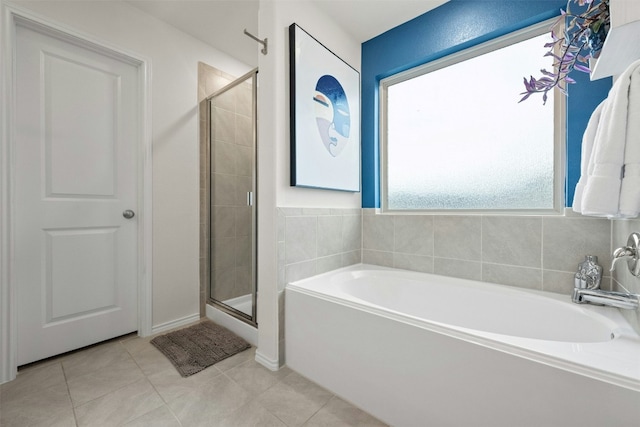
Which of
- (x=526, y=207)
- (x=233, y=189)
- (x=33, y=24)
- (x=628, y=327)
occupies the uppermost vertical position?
(x=33, y=24)

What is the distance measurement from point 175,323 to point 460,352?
2.11 meters

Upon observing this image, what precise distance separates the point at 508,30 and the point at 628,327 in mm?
1661

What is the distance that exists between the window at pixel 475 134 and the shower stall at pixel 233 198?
3.54 ft

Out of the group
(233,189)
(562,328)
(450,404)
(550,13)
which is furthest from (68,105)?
(562,328)

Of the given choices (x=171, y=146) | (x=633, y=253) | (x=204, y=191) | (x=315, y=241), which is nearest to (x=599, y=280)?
(x=633, y=253)

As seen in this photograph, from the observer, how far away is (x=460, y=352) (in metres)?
0.97

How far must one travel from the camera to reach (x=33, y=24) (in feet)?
5.16

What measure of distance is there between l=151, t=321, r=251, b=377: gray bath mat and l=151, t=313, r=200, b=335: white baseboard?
120mm

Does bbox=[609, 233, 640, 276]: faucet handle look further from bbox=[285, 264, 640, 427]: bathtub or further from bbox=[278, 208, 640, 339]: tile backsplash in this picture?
bbox=[285, 264, 640, 427]: bathtub

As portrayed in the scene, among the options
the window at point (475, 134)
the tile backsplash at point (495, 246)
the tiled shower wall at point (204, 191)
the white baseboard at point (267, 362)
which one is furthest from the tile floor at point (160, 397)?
the window at point (475, 134)

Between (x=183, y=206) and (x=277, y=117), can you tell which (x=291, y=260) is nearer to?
(x=277, y=117)

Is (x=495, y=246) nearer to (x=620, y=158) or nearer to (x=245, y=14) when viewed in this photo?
(x=620, y=158)

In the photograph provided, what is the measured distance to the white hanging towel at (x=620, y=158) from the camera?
2.55ft

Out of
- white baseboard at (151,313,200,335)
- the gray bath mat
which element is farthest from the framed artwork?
white baseboard at (151,313,200,335)
